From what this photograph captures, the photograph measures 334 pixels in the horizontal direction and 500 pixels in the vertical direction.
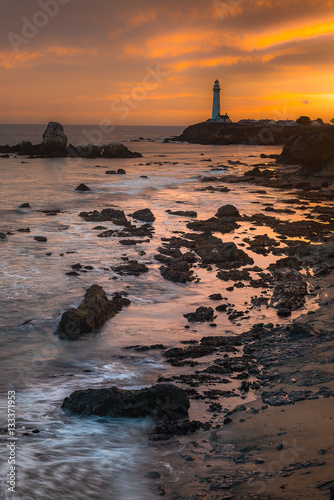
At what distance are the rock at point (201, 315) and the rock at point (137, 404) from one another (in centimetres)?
479

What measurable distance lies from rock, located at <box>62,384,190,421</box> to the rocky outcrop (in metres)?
45.8

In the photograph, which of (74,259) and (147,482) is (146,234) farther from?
(147,482)

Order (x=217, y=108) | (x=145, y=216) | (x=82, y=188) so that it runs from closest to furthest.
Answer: (x=145, y=216) < (x=82, y=188) < (x=217, y=108)

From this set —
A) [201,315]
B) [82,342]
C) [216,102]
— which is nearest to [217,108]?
[216,102]

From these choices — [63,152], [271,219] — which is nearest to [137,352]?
[271,219]

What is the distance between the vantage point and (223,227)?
26016 mm

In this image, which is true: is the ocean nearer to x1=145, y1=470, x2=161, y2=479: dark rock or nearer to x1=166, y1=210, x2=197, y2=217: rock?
x1=145, y1=470, x2=161, y2=479: dark rock

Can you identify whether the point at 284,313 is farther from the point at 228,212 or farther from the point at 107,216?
the point at 107,216

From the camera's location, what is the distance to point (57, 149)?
8825cm

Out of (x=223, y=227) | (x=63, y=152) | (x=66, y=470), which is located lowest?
(x=66, y=470)

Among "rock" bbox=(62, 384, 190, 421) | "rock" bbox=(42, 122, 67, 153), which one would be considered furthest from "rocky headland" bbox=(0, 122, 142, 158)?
"rock" bbox=(62, 384, 190, 421)

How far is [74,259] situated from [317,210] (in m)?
18.1

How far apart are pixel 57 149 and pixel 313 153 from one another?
50.3 meters

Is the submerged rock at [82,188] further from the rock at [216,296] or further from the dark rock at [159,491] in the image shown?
the dark rock at [159,491]
